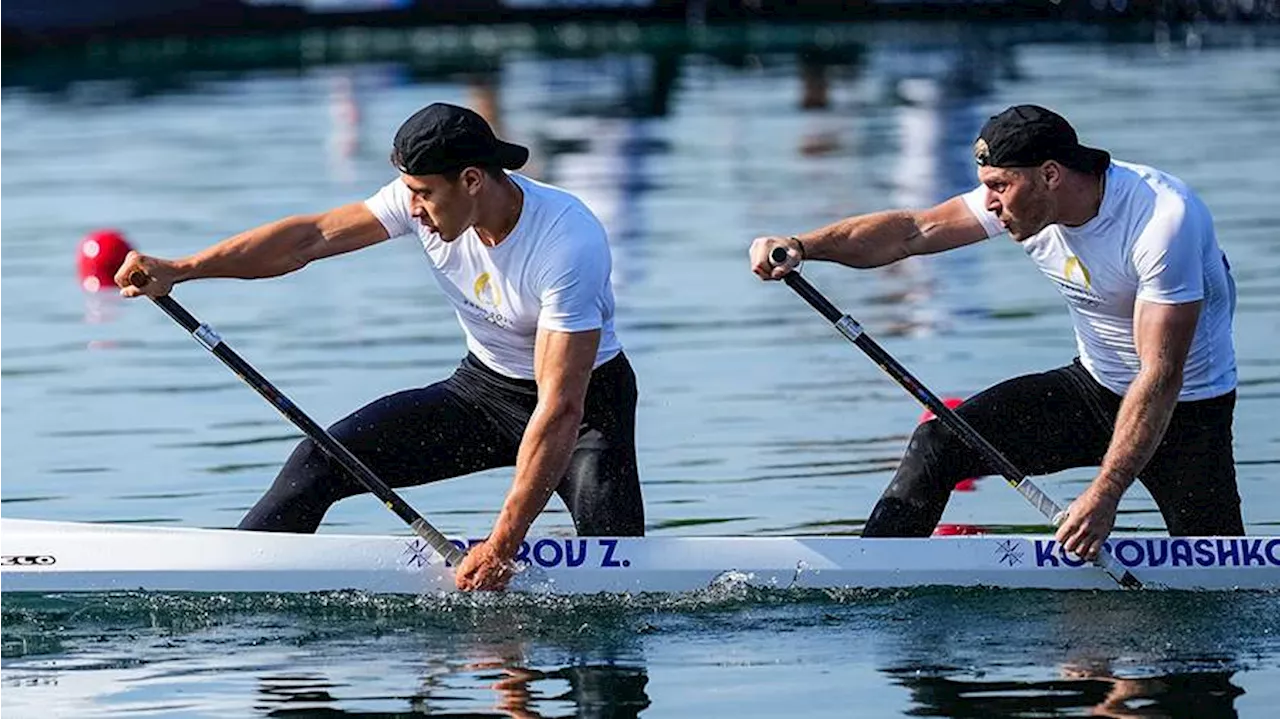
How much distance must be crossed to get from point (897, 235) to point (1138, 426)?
1.27m

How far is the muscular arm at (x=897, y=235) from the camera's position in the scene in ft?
34.9

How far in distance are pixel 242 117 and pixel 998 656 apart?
24787mm

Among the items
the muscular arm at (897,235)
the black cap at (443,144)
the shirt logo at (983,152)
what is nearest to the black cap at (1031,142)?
the shirt logo at (983,152)

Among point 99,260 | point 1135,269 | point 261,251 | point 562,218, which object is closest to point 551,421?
point 562,218

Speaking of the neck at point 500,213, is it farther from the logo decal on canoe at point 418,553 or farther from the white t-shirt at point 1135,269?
the white t-shirt at point 1135,269

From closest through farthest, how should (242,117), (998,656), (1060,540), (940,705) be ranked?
(940,705)
(998,656)
(1060,540)
(242,117)

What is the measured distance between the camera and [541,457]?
9.75m

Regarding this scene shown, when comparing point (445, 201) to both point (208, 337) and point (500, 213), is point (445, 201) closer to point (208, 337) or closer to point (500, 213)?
point (500, 213)

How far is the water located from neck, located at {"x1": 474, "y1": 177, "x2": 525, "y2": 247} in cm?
130

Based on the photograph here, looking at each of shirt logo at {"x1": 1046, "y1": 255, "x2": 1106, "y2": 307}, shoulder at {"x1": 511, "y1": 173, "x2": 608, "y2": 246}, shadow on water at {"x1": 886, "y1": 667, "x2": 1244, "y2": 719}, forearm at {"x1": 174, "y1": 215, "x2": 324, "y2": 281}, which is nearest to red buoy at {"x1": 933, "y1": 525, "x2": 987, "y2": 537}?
shirt logo at {"x1": 1046, "y1": 255, "x2": 1106, "y2": 307}

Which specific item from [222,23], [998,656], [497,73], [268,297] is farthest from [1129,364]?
[222,23]

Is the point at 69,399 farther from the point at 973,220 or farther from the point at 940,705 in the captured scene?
the point at 940,705

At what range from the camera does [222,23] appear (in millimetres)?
42688

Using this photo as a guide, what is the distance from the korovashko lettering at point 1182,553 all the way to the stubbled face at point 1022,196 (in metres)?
1.15
